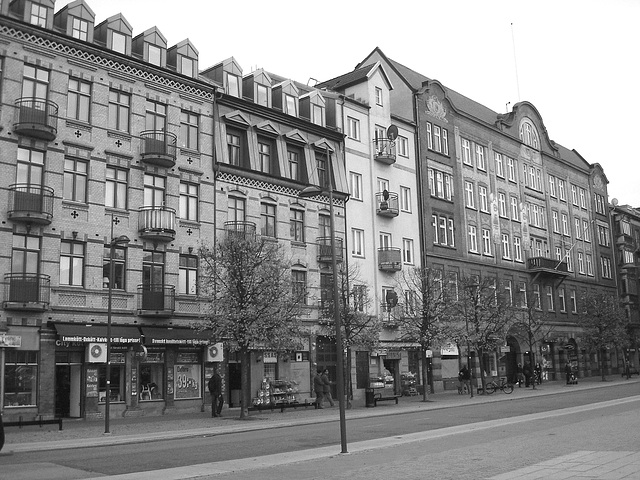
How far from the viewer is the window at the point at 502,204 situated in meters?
59.8

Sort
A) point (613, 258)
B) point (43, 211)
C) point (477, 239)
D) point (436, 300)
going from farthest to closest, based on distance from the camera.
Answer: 1. point (613, 258)
2. point (477, 239)
3. point (436, 300)
4. point (43, 211)

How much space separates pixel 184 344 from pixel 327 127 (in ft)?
56.4

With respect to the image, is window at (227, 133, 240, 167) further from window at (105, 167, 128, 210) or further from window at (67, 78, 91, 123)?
window at (67, 78, 91, 123)

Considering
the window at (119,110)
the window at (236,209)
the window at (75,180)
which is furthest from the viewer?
the window at (236,209)

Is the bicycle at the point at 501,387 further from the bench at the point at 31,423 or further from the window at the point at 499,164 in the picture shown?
the bench at the point at 31,423

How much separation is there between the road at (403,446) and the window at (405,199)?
2328cm

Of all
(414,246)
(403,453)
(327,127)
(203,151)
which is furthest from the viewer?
(414,246)

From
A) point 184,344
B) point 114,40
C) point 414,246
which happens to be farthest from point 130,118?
point 414,246

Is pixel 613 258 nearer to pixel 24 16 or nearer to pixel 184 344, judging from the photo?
pixel 184 344

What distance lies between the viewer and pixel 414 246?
4944cm

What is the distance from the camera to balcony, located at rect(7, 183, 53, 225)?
29203 mm

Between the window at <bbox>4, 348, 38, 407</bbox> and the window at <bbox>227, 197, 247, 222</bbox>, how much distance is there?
1207cm

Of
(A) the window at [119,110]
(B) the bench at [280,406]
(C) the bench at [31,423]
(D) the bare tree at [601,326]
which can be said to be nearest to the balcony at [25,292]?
(C) the bench at [31,423]

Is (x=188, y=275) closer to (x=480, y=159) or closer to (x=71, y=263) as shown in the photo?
(x=71, y=263)
